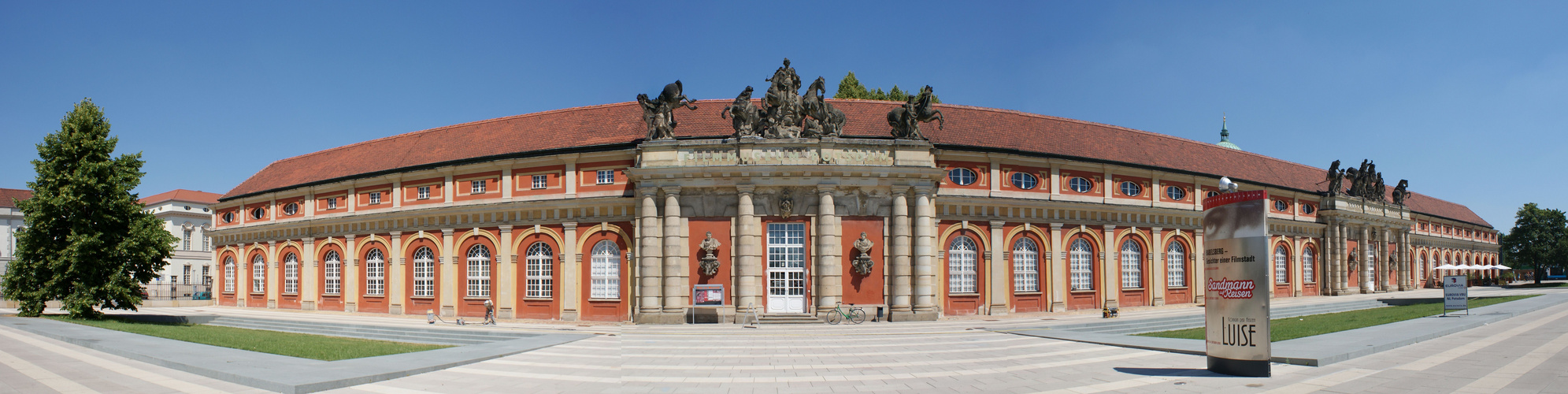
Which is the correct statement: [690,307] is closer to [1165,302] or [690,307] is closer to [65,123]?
[1165,302]

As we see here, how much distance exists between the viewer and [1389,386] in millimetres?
12805

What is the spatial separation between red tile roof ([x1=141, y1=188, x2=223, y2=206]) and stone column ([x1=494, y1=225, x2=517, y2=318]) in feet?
189

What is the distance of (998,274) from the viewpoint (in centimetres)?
3609

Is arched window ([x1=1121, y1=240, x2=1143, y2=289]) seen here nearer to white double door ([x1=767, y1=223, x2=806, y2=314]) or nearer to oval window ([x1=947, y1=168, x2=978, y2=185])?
oval window ([x1=947, y1=168, x2=978, y2=185])

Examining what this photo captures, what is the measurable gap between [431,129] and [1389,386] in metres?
43.0

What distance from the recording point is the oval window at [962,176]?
1412 inches

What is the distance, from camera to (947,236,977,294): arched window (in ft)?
116

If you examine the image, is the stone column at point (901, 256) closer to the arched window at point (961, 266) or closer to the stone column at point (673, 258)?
the arched window at point (961, 266)

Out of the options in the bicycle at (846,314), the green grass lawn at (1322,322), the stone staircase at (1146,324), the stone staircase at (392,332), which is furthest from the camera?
the bicycle at (846,314)

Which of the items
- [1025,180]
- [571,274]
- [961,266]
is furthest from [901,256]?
[571,274]

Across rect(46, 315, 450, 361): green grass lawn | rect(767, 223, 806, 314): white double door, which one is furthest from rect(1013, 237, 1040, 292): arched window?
rect(46, 315, 450, 361): green grass lawn

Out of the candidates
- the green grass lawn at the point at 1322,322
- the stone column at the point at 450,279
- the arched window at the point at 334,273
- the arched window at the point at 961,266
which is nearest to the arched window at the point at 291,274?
the arched window at the point at 334,273

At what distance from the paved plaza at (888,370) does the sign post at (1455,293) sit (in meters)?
5.23

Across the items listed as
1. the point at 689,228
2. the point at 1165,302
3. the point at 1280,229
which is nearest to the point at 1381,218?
the point at 1280,229
